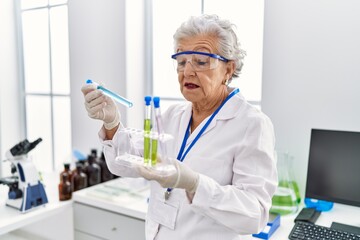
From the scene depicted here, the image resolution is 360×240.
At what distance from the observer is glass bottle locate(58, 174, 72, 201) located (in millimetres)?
1953

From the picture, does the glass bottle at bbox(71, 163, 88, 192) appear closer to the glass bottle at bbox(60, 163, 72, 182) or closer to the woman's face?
the glass bottle at bbox(60, 163, 72, 182)

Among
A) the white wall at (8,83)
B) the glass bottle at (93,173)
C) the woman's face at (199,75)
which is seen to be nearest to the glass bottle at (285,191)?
the woman's face at (199,75)

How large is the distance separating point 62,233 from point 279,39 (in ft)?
5.92

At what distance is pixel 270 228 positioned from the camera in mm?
1393

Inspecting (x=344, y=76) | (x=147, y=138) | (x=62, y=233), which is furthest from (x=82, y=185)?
(x=344, y=76)

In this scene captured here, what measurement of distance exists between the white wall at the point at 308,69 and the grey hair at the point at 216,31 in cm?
80

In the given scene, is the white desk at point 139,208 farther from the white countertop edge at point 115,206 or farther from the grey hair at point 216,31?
the grey hair at point 216,31

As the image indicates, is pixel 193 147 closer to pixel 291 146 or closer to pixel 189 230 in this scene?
pixel 189 230

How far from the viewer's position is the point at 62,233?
81.4 inches

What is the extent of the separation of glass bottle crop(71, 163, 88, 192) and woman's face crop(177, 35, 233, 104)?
124cm

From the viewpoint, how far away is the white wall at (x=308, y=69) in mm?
1644

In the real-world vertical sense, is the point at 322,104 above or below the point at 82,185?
above

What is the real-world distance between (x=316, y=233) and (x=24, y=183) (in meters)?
1.53

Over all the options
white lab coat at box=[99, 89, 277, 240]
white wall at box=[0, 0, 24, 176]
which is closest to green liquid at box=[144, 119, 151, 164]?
white lab coat at box=[99, 89, 277, 240]
